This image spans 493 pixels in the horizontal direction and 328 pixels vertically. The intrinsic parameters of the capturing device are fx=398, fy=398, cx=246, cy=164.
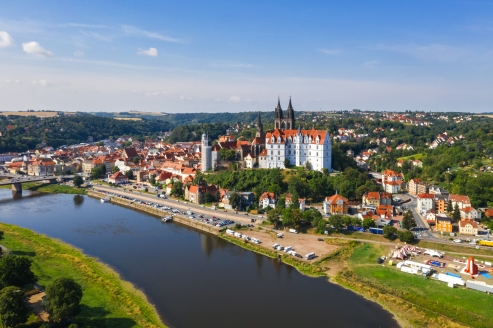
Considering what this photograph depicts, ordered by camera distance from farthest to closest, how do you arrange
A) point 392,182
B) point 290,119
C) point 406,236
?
point 290,119
point 392,182
point 406,236

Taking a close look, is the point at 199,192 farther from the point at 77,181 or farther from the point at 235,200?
the point at 77,181

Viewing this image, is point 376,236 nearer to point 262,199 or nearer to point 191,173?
point 262,199

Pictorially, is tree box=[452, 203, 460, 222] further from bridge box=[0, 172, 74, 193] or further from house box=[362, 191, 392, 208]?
bridge box=[0, 172, 74, 193]

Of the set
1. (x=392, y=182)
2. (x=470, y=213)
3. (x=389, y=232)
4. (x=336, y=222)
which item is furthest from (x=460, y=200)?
(x=336, y=222)

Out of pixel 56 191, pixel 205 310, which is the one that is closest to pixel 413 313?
pixel 205 310

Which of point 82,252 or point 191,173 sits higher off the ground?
point 191,173

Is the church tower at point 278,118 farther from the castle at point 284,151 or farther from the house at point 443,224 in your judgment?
the house at point 443,224

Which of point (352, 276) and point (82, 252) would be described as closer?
point (352, 276)
